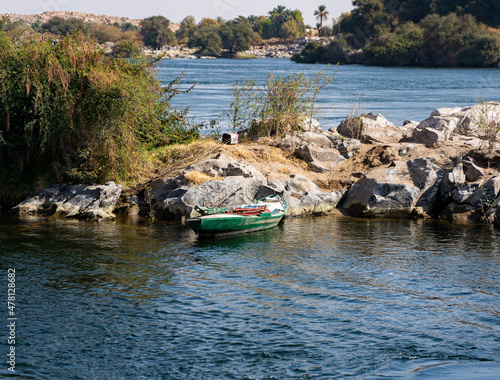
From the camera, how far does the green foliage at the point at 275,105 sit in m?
24.6

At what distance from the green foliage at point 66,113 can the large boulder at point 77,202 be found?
0.63m

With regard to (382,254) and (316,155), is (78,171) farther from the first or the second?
(382,254)

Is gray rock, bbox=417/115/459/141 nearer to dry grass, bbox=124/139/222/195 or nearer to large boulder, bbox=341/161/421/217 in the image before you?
large boulder, bbox=341/161/421/217

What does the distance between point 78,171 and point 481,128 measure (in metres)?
15.9

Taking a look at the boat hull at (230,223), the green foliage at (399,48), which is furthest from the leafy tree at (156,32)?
the boat hull at (230,223)

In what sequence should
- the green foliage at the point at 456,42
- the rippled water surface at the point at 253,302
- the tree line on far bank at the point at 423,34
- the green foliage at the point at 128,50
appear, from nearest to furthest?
the rippled water surface at the point at 253,302
the green foliage at the point at 128,50
the green foliage at the point at 456,42
the tree line on far bank at the point at 423,34

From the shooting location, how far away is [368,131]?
25.1 m

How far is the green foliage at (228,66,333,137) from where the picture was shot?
24562mm

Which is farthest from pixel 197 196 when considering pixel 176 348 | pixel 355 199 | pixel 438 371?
pixel 438 371

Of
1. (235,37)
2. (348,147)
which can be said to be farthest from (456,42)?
(348,147)

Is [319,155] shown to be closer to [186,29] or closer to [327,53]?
[327,53]

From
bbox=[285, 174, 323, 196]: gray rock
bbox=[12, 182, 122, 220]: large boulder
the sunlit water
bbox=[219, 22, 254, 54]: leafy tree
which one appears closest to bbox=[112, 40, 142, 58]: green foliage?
bbox=[12, 182, 122, 220]: large boulder

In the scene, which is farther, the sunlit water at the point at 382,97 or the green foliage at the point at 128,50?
the sunlit water at the point at 382,97

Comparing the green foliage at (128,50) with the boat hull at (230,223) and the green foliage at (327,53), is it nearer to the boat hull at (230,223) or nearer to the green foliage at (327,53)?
the boat hull at (230,223)
